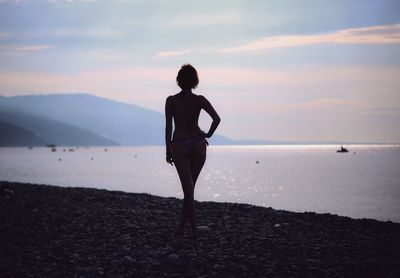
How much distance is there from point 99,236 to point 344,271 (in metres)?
6.78

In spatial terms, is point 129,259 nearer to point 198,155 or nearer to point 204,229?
point 198,155

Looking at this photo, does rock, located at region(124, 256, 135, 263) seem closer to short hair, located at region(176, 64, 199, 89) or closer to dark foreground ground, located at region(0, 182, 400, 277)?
dark foreground ground, located at region(0, 182, 400, 277)

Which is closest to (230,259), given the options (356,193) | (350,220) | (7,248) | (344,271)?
(344,271)

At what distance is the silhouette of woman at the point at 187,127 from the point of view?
10.6m

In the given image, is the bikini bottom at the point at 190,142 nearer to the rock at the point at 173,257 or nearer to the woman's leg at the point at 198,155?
the woman's leg at the point at 198,155

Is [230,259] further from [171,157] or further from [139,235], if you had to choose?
[139,235]

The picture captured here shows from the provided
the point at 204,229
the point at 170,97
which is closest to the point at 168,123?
the point at 170,97

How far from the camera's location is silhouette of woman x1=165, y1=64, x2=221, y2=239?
1055cm

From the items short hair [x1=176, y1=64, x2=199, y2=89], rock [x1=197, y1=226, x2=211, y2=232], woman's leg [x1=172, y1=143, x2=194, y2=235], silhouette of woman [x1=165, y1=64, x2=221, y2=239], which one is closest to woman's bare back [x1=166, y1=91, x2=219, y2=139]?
silhouette of woman [x1=165, y1=64, x2=221, y2=239]

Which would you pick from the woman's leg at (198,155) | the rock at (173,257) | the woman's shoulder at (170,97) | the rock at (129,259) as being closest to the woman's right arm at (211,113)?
the woman's leg at (198,155)

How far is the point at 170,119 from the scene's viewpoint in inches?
422

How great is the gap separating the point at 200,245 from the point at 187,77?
399 cm

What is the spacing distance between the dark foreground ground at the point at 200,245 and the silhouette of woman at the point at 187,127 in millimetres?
1821

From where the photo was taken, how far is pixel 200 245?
10750mm
